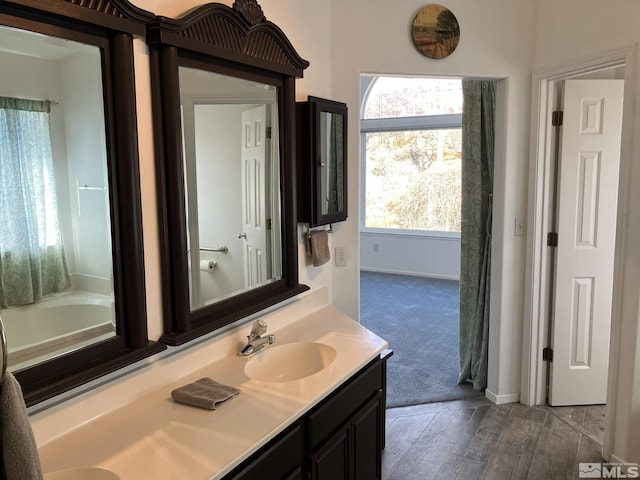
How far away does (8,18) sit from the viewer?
125 centimetres

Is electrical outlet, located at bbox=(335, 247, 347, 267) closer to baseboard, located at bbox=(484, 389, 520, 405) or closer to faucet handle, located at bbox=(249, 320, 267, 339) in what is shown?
faucet handle, located at bbox=(249, 320, 267, 339)

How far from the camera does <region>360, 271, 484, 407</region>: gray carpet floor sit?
3.61 meters

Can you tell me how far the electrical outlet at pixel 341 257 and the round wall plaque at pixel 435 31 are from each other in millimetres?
1242

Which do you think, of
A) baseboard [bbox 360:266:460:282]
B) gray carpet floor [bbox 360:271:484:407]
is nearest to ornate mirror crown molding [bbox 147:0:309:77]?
gray carpet floor [bbox 360:271:484:407]

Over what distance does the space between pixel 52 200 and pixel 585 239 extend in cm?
302

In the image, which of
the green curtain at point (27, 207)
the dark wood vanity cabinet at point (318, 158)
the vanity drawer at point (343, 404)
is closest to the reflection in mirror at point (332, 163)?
the dark wood vanity cabinet at point (318, 158)

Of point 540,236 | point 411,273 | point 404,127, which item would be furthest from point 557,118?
point 411,273

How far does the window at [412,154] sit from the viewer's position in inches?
273

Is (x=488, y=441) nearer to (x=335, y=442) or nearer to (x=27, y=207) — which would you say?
(x=335, y=442)

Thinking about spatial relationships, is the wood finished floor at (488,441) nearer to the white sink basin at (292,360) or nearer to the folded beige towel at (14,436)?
the white sink basin at (292,360)

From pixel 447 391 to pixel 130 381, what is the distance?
99.1 inches

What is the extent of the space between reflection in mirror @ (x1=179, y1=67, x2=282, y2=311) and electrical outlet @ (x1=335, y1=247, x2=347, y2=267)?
0.60 meters

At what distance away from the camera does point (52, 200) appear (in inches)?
56.1

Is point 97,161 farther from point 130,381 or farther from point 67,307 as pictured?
point 130,381
